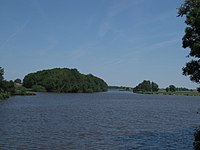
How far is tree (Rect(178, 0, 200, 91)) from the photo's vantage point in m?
21.6

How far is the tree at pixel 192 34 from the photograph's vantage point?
21578mm

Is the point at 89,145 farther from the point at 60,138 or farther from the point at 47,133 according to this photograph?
the point at 47,133

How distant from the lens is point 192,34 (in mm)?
22625

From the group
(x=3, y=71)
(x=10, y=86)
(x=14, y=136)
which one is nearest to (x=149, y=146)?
(x=14, y=136)

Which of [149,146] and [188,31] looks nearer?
[188,31]

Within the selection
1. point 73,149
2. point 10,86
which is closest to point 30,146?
point 73,149

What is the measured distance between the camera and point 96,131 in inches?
1614

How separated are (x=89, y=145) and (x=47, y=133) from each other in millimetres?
9101

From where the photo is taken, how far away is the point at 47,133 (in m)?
38.8

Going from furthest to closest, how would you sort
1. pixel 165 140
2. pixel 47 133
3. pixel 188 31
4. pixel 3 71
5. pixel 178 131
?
1. pixel 3 71
2. pixel 178 131
3. pixel 47 133
4. pixel 165 140
5. pixel 188 31

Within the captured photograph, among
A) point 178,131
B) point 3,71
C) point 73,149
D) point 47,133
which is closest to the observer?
point 73,149

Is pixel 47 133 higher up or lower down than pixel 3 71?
lower down

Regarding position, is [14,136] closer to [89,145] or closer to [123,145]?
[89,145]

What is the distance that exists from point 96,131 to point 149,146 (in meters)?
11.4
